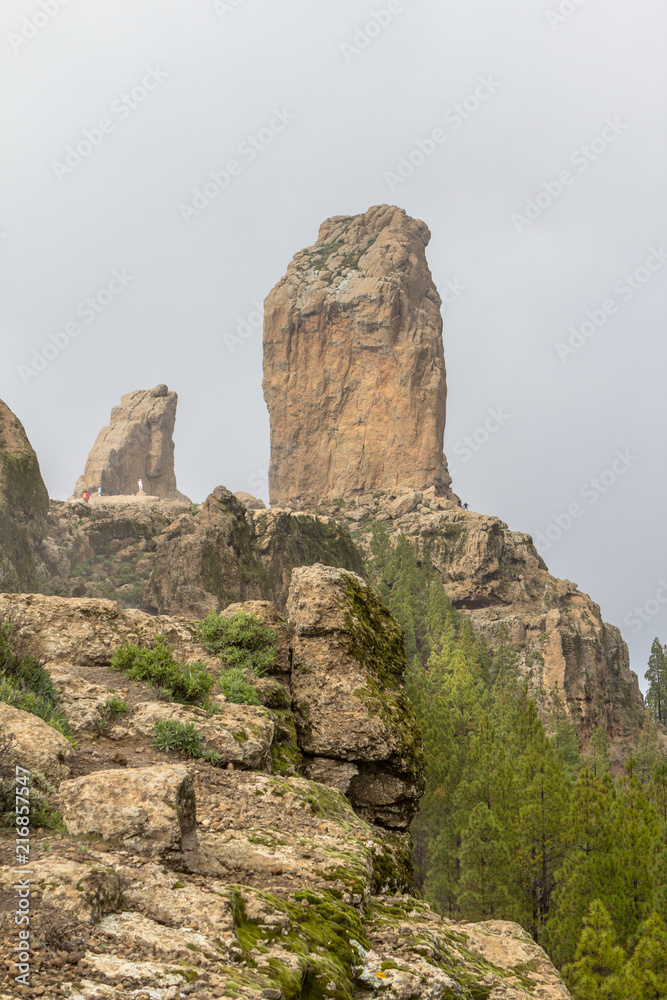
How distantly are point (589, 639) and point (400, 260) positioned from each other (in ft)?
174

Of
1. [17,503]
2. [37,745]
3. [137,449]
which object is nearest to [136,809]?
[37,745]

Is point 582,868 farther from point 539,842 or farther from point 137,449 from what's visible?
point 137,449

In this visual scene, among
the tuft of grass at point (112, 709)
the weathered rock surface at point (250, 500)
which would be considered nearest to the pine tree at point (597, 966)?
the tuft of grass at point (112, 709)

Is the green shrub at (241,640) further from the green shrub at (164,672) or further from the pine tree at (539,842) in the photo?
the pine tree at (539,842)

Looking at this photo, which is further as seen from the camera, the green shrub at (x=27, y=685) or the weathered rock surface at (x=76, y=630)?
the weathered rock surface at (x=76, y=630)

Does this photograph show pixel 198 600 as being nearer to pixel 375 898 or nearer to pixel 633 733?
pixel 375 898

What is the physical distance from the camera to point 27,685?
9.36 metres

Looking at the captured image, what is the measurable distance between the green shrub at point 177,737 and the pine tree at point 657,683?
271 ft

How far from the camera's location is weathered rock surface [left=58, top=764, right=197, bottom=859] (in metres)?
5.95

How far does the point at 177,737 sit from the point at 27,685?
87.3 inches

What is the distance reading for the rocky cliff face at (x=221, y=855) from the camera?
179 inches

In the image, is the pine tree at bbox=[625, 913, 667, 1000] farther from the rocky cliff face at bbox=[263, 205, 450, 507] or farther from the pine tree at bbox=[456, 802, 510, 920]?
the rocky cliff face at bbox=[263, 205, 450, 507]

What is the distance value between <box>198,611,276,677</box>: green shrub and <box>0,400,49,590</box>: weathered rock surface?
27.9m

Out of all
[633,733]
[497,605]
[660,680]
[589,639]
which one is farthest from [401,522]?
[660,680]
